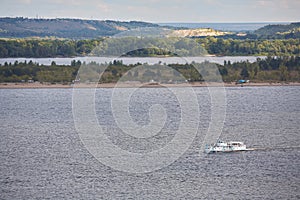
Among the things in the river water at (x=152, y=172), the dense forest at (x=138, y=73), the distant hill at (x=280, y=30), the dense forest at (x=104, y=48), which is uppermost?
the distant hill at (x=280, y=30)

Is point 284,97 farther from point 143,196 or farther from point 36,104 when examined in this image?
point 143,196

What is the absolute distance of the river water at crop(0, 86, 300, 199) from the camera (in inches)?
967

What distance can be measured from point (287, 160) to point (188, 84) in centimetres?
3526

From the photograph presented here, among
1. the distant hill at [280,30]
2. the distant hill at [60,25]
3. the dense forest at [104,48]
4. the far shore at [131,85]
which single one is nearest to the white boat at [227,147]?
the far shore at [131,85]

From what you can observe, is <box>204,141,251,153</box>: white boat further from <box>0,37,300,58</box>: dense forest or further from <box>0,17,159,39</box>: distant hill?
<box>0,17,159,39</box>: distant hill

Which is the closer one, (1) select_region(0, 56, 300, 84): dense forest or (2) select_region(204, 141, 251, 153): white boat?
(2) select_region(204, 141, 251, 153): white boat

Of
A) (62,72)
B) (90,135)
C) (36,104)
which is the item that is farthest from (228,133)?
(62,72)

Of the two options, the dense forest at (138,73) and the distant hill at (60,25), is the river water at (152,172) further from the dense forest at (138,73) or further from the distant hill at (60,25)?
the distant hill at (60,25)

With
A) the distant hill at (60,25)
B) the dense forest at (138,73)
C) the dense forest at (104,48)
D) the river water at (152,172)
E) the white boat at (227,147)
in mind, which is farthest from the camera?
the distant hill at (60,25)

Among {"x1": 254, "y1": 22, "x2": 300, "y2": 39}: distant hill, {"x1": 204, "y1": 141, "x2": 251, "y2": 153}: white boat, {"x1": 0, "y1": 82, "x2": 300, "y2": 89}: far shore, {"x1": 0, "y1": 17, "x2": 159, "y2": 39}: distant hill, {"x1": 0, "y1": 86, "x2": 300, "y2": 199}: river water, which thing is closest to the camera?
{"x1": 0, "y1": 86, "x2": 300, "y2": 199}: river water

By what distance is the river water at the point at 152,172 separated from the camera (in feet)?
80.6

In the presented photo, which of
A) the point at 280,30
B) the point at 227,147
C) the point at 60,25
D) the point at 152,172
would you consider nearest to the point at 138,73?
the point at 227,147

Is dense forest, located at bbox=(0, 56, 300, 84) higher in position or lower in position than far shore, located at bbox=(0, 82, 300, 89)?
higher

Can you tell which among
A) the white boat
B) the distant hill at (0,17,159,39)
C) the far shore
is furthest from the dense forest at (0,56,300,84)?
the distant hill at (0,17,159,39)
